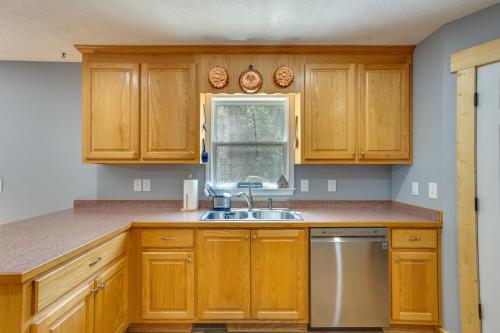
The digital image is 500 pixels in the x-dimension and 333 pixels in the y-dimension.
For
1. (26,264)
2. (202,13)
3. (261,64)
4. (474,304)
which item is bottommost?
(474,304)

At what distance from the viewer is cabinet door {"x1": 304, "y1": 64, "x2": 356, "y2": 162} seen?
2.70 metres

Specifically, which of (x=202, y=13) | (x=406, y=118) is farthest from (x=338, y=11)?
(x=406, y=118)

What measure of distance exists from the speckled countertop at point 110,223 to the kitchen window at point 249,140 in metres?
0.41

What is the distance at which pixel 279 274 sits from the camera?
2334 millimetres

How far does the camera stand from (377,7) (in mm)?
2088

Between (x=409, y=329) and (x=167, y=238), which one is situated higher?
(x=167, y=238)

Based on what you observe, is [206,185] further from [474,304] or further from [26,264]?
[474,304]

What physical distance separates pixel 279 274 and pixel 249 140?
133 cm

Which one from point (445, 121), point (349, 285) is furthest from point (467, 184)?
point (349, 285)

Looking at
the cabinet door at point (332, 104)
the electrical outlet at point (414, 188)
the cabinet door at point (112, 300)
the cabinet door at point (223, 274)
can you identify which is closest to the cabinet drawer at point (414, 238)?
the electrical outlet at point (414, 188)

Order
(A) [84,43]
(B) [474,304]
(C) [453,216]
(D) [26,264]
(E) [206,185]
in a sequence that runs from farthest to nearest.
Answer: (E) [206,185] < (A) [84,43] < (C) [453,216] < (B) [474,304] < (D) [26,264]

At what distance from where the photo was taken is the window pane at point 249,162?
121 inches

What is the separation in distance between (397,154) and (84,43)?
287cm

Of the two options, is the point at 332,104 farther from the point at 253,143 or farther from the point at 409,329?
the point at 409,329
